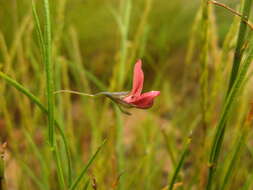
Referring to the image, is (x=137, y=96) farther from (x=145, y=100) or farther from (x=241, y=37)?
(x=241, y=37)

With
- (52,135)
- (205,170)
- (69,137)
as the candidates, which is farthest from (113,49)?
(52,135)

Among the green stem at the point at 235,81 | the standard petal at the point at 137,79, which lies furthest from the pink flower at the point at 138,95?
the green stem at the point at 235,81

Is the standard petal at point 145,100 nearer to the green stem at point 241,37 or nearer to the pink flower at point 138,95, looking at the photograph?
the pink flower at point 138,95

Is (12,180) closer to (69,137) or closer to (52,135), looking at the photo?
(69,137)

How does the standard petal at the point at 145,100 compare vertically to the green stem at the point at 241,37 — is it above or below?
below

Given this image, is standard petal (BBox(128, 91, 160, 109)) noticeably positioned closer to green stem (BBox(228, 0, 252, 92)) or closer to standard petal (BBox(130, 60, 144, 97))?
standard petal (BBox(130, 60, 144, 97))

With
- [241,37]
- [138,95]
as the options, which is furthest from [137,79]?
[241,37]

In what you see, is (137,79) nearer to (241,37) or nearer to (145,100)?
(145,100)
